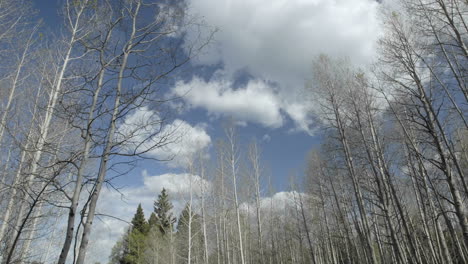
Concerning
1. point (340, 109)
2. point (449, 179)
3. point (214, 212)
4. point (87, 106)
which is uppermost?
point (340, 109)

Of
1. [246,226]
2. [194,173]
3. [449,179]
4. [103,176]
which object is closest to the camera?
[103,176]

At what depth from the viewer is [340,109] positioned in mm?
10266

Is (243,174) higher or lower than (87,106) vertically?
higher

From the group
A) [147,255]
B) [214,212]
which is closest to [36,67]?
[214,212]

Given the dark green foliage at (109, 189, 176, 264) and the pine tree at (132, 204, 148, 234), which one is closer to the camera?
the dark green foliage at (109, 189, 176, 264)

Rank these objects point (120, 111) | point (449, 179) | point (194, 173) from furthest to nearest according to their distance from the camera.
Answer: point (194, 173), point (449, 179), point (120, 111)

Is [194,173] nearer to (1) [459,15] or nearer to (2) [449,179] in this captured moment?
(2) [449,179]

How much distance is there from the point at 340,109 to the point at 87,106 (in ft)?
30.7

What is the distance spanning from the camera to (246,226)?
25266 millimetres

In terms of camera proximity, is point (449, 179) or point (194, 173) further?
point (194, 173)

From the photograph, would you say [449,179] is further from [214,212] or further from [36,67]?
[214,212]

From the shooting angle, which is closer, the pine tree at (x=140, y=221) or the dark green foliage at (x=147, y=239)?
the dark green foliage at (x=147, y=239)

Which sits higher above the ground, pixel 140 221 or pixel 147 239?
pixel 140 221

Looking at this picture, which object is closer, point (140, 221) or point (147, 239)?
point (147, 239)
